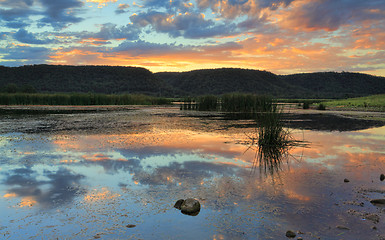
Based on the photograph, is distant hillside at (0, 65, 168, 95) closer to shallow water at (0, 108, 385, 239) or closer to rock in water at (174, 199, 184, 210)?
shallow water at (0, 108, 385, 239)

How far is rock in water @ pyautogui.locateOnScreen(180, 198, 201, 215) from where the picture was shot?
16.0 feet

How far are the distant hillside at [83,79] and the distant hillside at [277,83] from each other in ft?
42.0

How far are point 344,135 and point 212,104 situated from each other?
19.2 metres

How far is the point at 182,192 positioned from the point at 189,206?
93 cm

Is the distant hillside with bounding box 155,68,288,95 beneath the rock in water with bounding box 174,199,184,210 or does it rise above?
above

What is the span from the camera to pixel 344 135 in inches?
540

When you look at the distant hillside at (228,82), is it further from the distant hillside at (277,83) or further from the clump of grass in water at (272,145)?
the clump of grass in water at (272,145)

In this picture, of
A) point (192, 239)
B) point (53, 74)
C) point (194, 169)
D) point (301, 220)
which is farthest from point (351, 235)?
point (53, 74)

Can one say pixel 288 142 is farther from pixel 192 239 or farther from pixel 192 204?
pixel 192 239

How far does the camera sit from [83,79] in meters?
94.8

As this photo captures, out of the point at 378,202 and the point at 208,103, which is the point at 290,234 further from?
the point at 208,103

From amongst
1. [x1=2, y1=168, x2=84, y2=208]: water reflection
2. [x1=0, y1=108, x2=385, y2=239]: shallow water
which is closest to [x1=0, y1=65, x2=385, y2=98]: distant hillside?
[x1=0, y1=108, x2=385, y2=239]: shallow water

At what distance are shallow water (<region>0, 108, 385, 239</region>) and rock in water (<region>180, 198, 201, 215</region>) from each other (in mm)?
117

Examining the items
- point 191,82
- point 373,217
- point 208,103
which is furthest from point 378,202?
point 191,82
